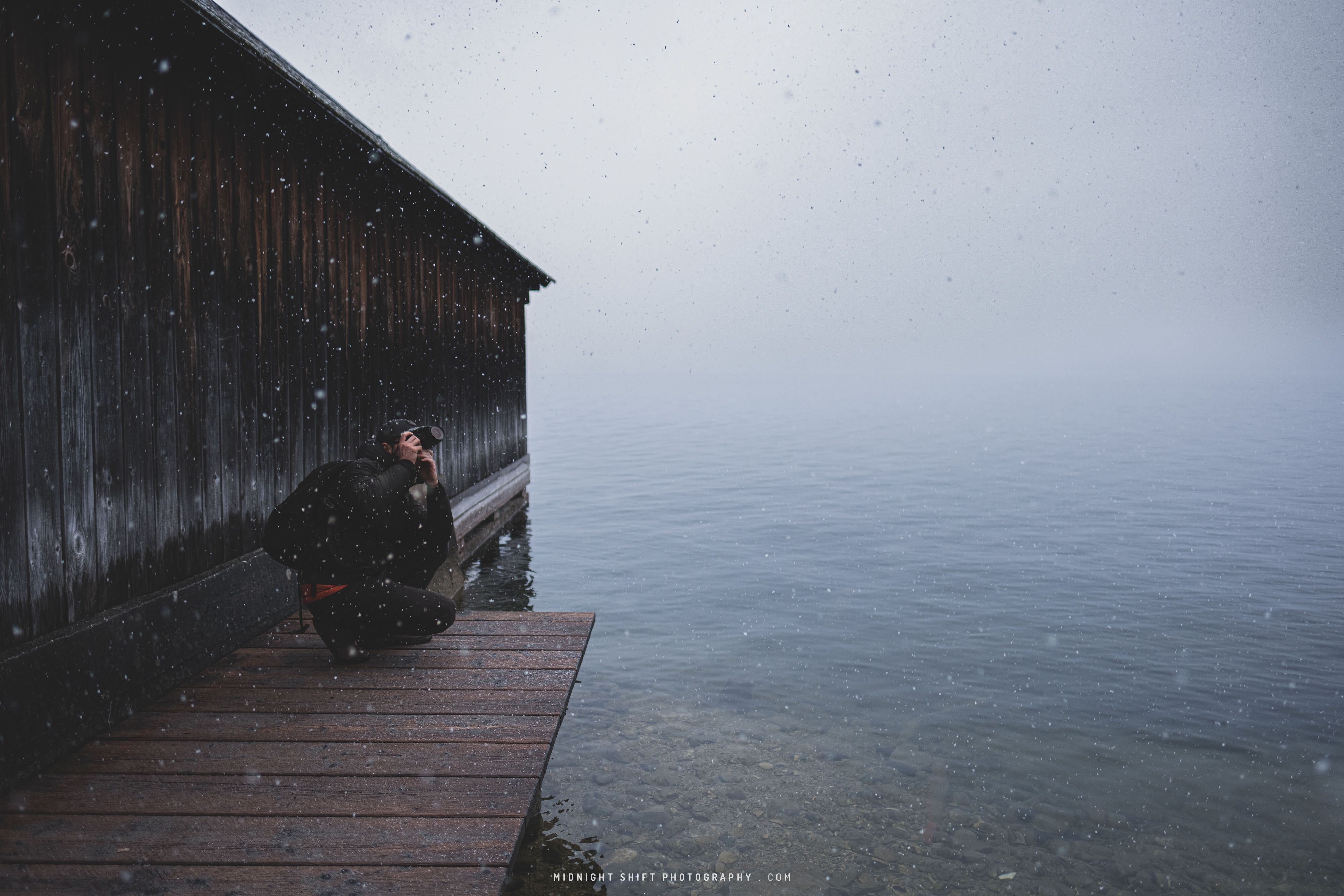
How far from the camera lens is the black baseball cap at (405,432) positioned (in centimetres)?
Answer: 508

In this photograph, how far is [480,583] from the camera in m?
12.9

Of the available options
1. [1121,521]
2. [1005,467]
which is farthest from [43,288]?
[1005,467]

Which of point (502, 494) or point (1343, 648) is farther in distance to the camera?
point (502, 494)

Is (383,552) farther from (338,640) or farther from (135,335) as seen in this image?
(135,335)

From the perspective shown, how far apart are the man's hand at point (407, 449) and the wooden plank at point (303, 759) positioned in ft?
5.58

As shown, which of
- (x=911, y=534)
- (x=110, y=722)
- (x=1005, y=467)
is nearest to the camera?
(x=110, y=722)

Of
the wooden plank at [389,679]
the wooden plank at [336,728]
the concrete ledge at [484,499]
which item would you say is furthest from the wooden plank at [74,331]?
the concrete ledge at [484,499]

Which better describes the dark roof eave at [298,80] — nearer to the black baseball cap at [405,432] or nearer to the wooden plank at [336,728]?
the black baseball cap at [405,432]

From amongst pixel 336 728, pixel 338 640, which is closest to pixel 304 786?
pixel 336 728

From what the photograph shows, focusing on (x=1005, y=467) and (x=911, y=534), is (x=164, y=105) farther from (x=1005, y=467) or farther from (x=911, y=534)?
(x=1005, y=467)

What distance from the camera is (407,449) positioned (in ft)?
16.5

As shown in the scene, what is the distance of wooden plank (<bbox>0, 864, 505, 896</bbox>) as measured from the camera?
2.76 meters

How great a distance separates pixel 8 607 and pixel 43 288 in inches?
52.9

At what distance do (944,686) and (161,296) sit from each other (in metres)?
7.91
